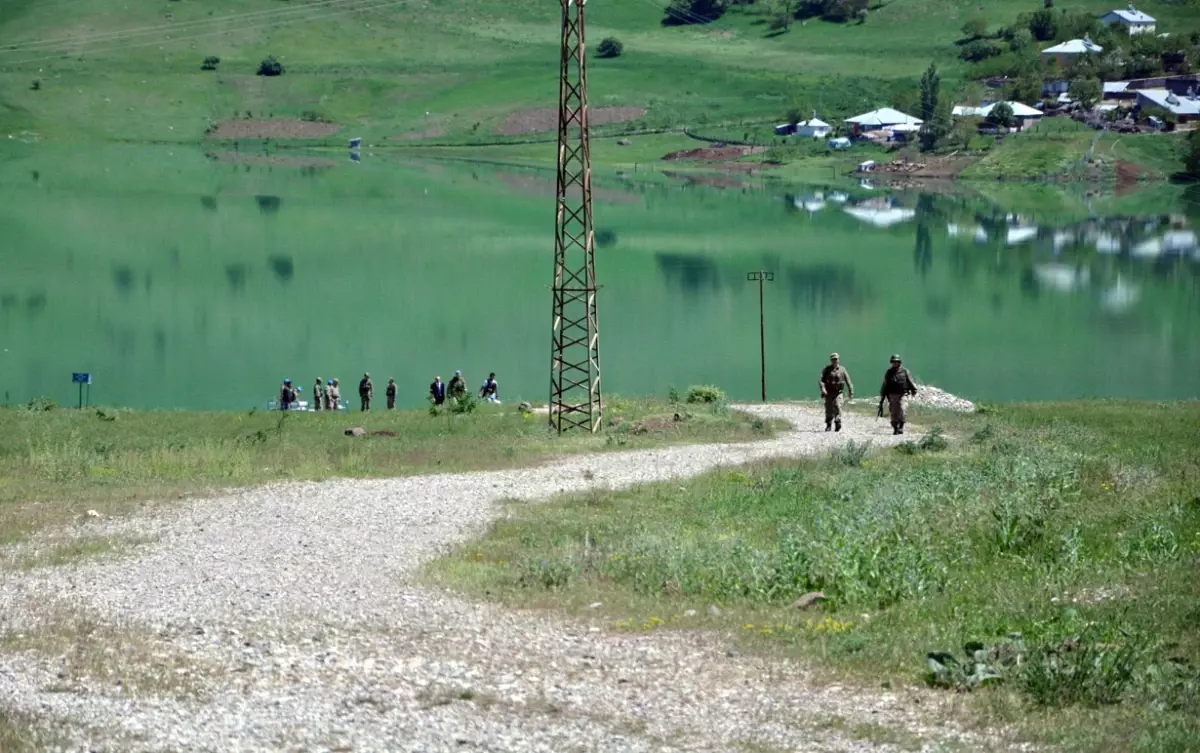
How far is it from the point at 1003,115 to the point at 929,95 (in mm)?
9400

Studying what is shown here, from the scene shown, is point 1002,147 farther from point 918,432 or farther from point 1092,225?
point 918,432

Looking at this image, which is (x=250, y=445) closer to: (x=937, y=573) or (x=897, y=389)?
(x=897, y=389)

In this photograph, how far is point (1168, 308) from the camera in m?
77.9

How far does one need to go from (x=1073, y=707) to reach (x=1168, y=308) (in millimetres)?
70072

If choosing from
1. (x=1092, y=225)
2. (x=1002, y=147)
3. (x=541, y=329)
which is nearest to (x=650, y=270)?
(x=541, y=329)

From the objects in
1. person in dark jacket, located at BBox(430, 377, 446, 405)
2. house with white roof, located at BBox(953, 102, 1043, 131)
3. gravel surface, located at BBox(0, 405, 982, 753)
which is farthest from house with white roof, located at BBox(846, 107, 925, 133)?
gravel surface, located at BBox(0, 405, 982, 753)

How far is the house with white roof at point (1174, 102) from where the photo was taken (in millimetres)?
167875

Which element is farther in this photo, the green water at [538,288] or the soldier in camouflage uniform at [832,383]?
the green water at [538,288]

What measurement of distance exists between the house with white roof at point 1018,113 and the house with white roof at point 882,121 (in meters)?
4.83

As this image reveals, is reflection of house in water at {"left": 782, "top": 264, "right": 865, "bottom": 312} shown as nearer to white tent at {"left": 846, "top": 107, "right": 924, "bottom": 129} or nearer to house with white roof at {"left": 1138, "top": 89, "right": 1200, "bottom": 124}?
white tent at {"left": 846, "top": 107, "right": 924, "bottom": 129}

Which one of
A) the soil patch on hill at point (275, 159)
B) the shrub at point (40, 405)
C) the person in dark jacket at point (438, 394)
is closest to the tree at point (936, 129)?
the soil patch on hill at point (275, 159)

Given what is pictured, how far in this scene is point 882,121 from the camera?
173m

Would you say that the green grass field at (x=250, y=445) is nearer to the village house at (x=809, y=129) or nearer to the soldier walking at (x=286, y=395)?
the soldier walking at (x=286, y=395)

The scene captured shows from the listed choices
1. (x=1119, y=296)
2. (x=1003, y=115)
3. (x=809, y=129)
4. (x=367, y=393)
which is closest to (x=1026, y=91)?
(x=1003, y=115)
